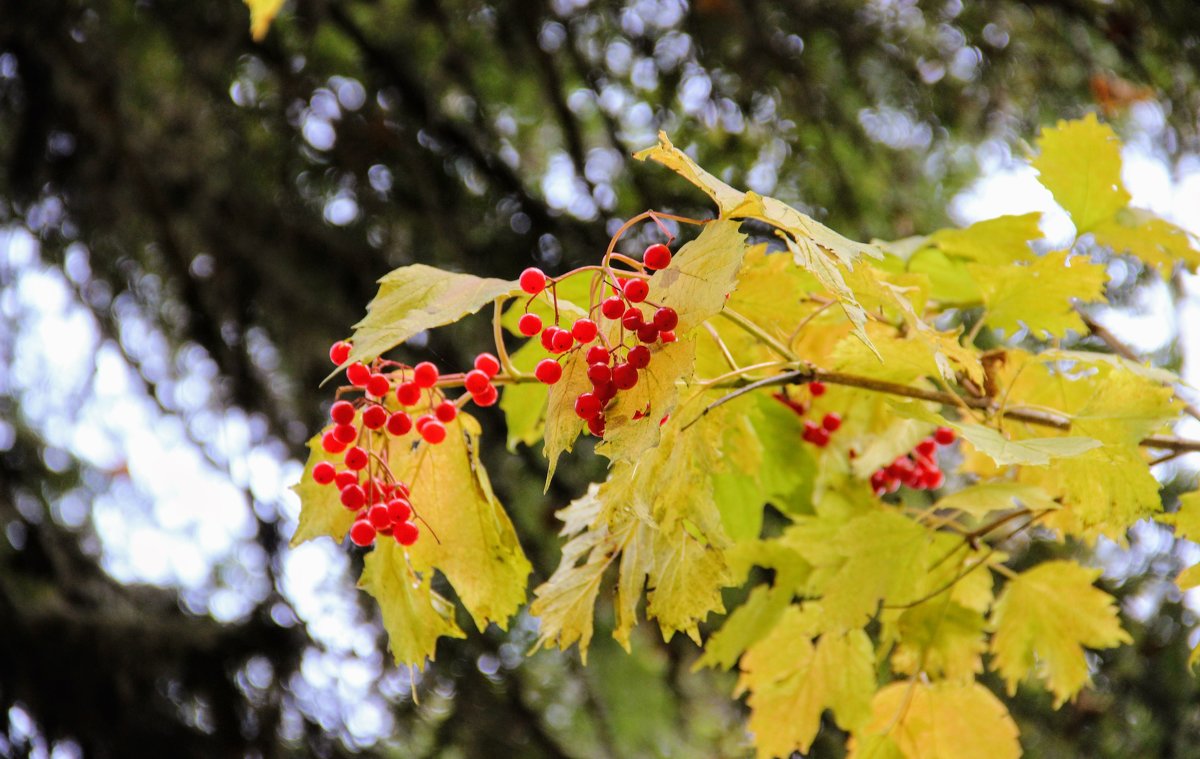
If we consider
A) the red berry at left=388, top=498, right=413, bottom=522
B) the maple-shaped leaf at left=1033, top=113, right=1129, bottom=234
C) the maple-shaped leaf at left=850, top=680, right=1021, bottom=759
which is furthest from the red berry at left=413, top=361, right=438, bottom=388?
the maple-shaped leaf at left=1033, top=113, right=1129, bottom=234

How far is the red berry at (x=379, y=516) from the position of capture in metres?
0.85

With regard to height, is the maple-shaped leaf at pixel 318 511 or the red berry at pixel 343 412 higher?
the red berry at pixel 343 412

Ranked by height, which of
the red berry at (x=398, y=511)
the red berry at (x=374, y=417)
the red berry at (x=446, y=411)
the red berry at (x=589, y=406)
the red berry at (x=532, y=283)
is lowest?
the red berry at (x=398, y=511)

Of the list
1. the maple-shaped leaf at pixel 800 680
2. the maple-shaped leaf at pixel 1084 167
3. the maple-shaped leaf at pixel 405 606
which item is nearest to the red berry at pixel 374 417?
the maple-shaped leaf at pixel 405 606

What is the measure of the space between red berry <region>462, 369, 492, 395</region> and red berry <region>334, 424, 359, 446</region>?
Answer: 11 centimetres

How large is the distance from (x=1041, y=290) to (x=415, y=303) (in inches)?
24.8

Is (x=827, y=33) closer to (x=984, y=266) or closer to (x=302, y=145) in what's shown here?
(x=302, y=145)

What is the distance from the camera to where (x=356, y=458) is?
34.4 inches

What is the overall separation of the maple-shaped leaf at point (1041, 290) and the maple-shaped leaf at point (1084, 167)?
16 centimetres

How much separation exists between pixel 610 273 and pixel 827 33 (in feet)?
6.31

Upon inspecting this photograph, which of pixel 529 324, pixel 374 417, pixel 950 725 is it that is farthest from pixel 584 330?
pixel 950 725

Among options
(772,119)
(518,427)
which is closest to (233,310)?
(772,119)

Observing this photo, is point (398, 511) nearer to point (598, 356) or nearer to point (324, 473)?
point (324, 473)

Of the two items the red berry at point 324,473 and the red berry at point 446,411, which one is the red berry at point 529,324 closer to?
the red berry at point 446,411
